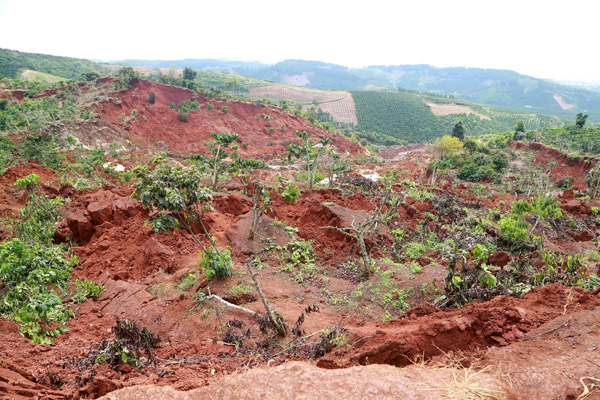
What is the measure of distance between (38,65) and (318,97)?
66.1m

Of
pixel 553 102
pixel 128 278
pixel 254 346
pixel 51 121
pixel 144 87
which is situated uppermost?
pixel 553 102

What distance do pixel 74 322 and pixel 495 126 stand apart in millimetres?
76741

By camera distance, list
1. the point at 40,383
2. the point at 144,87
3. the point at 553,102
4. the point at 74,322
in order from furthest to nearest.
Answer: the point at 553,102 < the point at 144,87 < the point at 74,322 < the point at 40,383

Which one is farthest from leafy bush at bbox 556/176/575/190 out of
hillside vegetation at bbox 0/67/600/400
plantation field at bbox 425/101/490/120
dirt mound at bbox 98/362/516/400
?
plantation field at bbox 425/101/490/120

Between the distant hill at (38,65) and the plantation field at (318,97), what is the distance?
40.1 m

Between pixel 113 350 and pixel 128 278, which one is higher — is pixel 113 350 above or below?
above

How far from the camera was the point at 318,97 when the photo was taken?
89.1 m

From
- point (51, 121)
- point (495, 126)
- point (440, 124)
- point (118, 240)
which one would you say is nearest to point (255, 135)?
point (51, 121)

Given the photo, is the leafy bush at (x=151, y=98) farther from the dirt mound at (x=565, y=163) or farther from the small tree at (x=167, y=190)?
the dirt mound at (x=565, y=163)

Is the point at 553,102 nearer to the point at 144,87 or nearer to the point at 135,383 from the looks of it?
the point at 144,87

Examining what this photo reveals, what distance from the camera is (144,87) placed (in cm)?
3741

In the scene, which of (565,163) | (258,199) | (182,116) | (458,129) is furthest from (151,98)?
(565,163)

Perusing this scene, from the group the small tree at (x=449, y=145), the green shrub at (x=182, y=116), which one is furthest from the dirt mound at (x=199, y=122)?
the small tree at (x=449, y=145)

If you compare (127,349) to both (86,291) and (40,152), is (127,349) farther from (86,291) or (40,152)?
(40,152)
